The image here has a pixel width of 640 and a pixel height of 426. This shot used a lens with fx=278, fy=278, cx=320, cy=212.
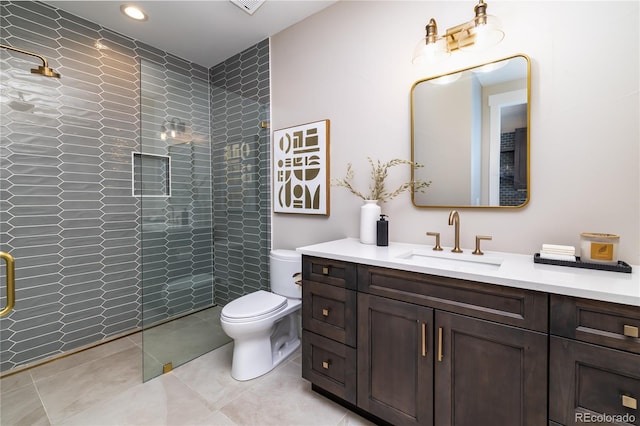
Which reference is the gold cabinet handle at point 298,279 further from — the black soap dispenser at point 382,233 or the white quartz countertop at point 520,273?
the black soap dispenser at point 382,233

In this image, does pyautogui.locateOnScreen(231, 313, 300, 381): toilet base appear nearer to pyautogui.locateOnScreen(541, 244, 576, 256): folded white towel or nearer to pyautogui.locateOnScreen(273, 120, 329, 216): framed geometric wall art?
pyautogui.locateOnScreen(273, 120, 329, 216): framed geometric wall art

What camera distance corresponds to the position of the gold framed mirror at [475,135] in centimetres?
145

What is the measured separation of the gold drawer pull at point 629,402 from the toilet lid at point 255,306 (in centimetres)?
164

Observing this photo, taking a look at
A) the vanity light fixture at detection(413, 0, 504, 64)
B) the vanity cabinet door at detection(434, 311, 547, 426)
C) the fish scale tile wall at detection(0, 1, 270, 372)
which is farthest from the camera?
the fish scale tile wall at detection(0, 1, 270, 372)

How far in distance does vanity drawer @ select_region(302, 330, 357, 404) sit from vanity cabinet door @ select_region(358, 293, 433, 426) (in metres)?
0.06

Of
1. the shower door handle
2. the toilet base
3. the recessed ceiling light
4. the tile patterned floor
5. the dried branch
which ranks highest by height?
the recessed ceiling light

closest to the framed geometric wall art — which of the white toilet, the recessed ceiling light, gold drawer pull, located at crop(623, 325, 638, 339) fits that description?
the white toilet

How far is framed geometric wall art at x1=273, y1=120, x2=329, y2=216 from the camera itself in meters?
2.20

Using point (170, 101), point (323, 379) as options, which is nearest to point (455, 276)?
point (323, 379)

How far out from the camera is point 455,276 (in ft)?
3.76

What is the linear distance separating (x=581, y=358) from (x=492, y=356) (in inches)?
10.5

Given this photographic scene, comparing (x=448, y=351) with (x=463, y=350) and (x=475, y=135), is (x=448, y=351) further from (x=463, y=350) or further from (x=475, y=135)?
(x=475, y=135)

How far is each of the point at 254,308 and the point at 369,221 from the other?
38.2 inches

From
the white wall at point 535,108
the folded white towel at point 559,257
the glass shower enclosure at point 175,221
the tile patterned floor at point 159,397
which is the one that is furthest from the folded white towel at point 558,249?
the glass shower enclosure at point 175,221
